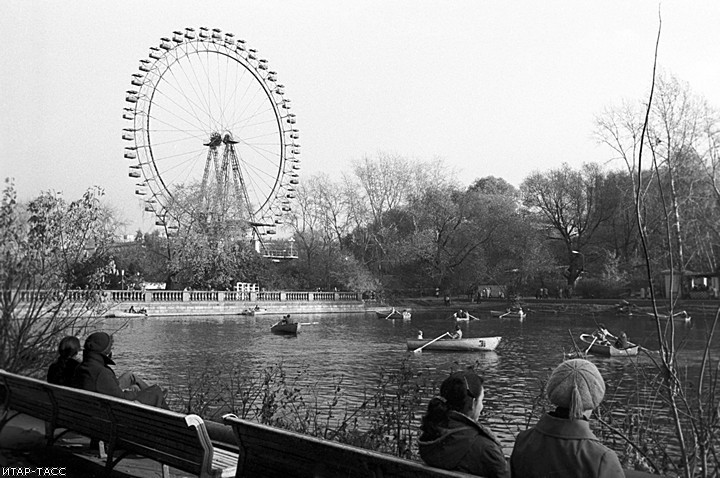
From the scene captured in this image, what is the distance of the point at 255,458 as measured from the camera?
179 inches

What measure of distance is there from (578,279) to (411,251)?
14.6 m

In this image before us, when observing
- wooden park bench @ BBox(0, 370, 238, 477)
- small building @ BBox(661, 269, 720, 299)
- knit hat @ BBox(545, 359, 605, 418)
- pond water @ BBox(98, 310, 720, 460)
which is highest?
small building @ BBox(661, 269, 720, 299)

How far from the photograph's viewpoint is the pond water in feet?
55.1

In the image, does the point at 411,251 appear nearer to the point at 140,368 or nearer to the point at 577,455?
the point at 140,368

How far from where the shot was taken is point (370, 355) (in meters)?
25.7

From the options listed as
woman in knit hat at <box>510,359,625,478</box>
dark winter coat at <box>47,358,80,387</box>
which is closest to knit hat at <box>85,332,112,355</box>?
dark winter coat at <box>47,358,80,387</box>

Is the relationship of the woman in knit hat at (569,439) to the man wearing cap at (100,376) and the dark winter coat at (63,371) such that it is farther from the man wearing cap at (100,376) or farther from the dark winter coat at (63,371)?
the dark winter coat at (63,371)

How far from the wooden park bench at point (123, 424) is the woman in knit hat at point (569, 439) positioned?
2.28 meters

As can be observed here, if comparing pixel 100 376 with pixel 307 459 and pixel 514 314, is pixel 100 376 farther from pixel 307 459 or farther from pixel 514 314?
pixel 514 314

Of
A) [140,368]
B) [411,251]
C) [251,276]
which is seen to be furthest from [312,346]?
[411,251]

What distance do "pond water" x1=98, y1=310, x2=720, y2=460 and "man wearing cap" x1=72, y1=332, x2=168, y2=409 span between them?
499cm

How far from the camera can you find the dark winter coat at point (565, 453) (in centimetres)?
295

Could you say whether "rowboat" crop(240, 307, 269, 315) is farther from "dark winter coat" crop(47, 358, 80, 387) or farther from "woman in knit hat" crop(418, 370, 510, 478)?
"woman in knit hat" crop(418, 370, 510, 478)

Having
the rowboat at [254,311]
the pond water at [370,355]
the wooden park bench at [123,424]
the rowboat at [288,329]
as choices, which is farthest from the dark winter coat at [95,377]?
the rowboat at [254,311]
